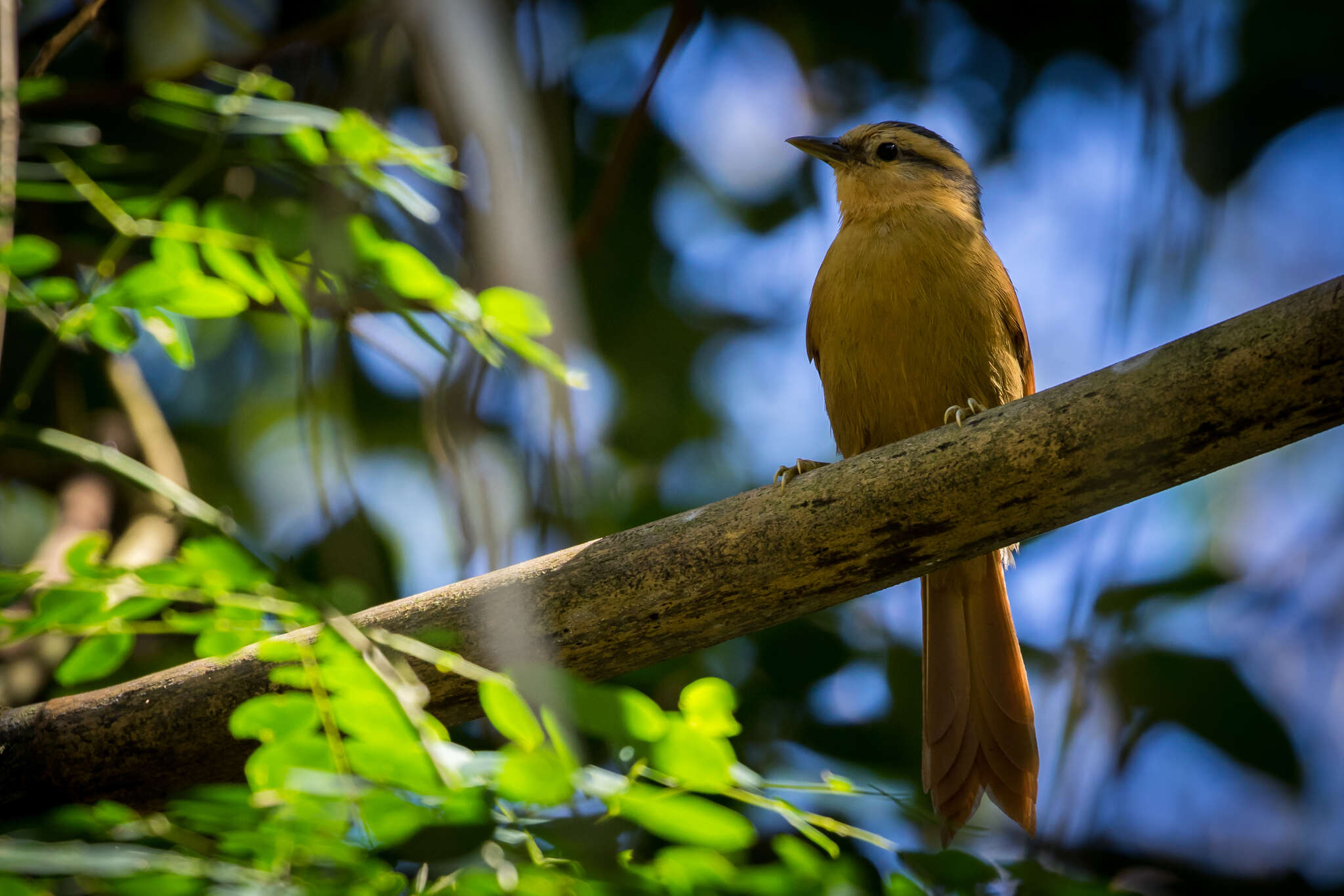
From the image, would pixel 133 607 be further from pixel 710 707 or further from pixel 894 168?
pixel 894 168

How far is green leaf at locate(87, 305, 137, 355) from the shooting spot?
5.82ft

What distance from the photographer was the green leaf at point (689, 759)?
1.19 metres

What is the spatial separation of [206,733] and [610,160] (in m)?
2.50

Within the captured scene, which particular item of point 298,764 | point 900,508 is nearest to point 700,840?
point 298,764

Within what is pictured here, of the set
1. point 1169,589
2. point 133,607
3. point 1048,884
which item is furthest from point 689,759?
point 1169,589

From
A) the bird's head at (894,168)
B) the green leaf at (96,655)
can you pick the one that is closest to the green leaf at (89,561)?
the green leaf at (96,655)

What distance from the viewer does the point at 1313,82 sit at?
3.54 metres

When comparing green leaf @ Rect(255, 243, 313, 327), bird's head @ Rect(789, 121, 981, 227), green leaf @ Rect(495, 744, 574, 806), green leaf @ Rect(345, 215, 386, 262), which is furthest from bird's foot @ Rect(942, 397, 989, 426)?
green leaf @ Rect(495, 744, 574, 806)

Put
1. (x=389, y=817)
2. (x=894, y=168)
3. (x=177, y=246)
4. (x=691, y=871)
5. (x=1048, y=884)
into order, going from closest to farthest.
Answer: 1. (x=389, y=817)
2. (x=691, y=871)
3. (x=1048, y=884)
4. (x=177, y=246)
5. (x=894, y=168)

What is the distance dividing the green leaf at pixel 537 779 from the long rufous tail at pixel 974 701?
1.48 m

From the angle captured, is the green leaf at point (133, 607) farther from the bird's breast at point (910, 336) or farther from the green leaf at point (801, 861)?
the bird's breast at point (910, 336)

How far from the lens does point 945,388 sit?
2.86m

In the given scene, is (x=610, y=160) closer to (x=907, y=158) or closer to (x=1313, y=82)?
(x=907, y=158)

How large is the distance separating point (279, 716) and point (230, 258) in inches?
37.9
